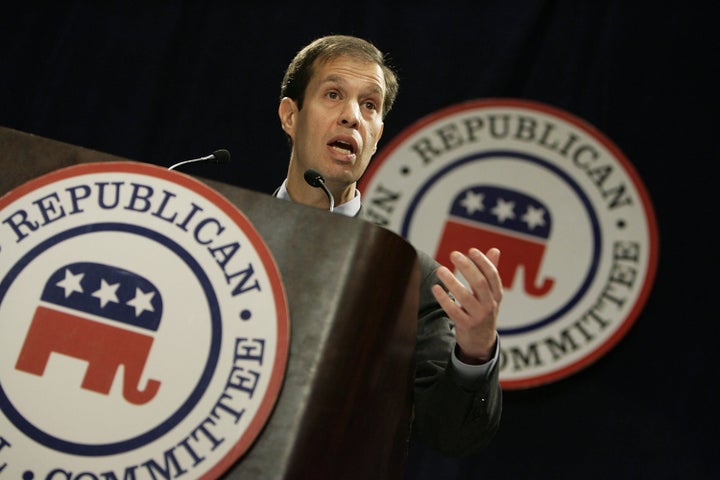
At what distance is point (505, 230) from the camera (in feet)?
12.0

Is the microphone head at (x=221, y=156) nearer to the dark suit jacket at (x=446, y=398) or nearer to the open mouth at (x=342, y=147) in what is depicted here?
the open mouth at (x=342, y=147)

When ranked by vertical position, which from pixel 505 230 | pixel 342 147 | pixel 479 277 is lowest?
pixel 479 277

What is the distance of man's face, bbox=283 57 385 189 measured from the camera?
172cm

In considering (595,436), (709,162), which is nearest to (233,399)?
(595,436)

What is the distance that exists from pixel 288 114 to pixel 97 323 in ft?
2.49

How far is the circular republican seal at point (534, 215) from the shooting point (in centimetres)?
354

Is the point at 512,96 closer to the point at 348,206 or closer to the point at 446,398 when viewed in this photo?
the point at 348,206

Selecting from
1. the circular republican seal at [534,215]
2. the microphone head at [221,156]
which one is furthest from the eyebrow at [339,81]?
the circular republican seal at [534,215]

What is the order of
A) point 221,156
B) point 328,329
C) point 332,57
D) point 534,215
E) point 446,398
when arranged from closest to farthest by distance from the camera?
point 328,329
point 446,398
point 221,156
point 332,57
point 534,215

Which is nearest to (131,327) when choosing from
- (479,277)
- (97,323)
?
(97,323)

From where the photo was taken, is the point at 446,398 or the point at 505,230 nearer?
the point at 446,398

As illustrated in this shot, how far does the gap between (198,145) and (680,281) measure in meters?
1.69

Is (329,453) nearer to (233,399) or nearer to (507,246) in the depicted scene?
(233,399)

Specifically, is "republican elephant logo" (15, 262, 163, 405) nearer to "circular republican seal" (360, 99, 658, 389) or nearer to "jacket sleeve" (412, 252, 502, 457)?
"jacket sleeve" (412, 252, 502, 457)
